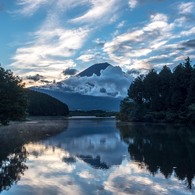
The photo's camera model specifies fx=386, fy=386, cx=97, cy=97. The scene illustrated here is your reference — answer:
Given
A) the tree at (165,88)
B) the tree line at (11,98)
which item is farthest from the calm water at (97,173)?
the tree at (165,88)

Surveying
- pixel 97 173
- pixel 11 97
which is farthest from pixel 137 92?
pixel 97 173

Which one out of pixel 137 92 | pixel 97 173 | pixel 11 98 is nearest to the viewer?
pixel 97 173

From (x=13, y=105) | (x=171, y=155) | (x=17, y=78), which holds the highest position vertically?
(x=17, y=78)

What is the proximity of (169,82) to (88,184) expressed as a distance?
270 ft

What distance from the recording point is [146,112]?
96375 millimetres

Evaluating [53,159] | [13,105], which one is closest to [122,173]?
[53,159]

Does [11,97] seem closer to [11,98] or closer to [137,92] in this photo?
[11,98]

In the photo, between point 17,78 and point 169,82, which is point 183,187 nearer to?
point 17,78

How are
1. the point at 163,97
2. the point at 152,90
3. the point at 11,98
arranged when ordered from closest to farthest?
the point at 11,98 < the point at 163,97 < the point at 152,90

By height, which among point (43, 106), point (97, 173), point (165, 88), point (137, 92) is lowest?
point (97, 173)

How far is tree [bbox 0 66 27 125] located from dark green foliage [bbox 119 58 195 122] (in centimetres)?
4063

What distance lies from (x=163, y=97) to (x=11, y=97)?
58431 mm

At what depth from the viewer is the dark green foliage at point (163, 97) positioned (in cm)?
8375

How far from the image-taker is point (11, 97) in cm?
4381
